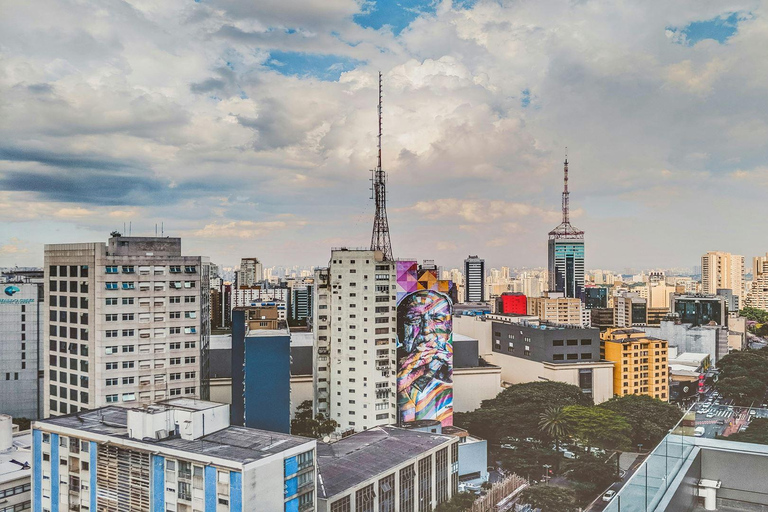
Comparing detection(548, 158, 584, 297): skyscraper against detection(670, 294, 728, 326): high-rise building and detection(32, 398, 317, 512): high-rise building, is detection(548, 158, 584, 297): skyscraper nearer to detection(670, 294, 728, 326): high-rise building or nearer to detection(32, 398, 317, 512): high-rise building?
detection(670, 294, 728, 326): high-rise building

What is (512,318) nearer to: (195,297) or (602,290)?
(195,297)

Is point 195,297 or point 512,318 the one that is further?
point 512,318

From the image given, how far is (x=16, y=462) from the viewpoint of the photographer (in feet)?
31.4

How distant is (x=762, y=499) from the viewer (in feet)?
9.64

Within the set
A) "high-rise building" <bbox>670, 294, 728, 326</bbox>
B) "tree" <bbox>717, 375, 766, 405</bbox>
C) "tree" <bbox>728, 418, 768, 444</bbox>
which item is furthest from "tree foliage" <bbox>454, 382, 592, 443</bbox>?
"high-rise building" <bbox>670, 294, 728, 326</bbox>

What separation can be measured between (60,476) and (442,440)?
6.54 meters

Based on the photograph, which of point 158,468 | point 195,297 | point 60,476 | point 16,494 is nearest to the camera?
point 158,468

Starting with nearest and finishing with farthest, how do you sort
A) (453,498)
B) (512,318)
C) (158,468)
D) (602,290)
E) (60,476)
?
(158,468)
(60,476)
(453,498)
(512,318)
(602,290)

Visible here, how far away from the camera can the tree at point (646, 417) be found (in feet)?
55.6

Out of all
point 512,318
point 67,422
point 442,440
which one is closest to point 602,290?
point 512,318

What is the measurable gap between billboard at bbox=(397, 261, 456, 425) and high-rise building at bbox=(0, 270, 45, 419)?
10753mm

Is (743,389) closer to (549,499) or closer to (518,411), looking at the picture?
(518,411)

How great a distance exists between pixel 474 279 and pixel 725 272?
2288 centimetres

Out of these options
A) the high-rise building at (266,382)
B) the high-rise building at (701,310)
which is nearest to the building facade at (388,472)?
the high-rise building at (266,382)
